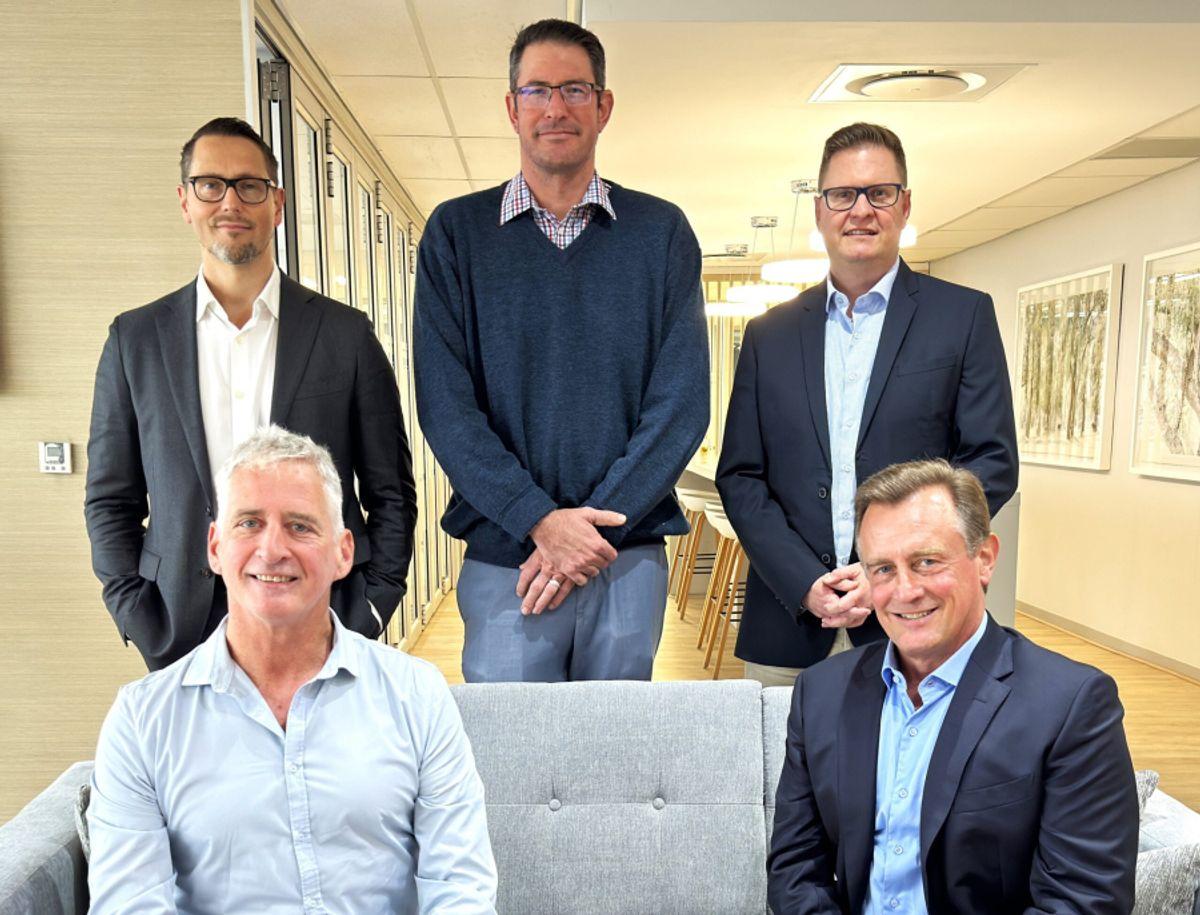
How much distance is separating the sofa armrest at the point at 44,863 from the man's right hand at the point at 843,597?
1342 mm

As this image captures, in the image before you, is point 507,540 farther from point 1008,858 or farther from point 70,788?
point 1008,858

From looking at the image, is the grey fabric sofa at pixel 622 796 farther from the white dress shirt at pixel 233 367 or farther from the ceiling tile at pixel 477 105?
the ceiling tile at pixel 477 105

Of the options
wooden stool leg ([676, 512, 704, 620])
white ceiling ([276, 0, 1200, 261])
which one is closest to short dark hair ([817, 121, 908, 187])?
white ceiling ([276, 0, 1200, 261])

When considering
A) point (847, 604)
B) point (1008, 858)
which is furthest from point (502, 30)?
point (1008, 858)

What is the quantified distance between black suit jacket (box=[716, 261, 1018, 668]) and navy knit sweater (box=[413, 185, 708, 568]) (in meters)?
0.19

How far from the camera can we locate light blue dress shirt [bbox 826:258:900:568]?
188 cm

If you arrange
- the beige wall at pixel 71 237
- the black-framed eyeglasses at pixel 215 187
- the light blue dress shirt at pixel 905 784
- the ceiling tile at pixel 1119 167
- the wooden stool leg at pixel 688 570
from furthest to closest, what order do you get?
the wooden stool leg at pixel 688 570
the ceiling tile at pixel 1119 167
the beige wall at pixel 71 237
the black-framed eyeglasses at pixel 215 187
the light blue dress shirt at pixel 905 784

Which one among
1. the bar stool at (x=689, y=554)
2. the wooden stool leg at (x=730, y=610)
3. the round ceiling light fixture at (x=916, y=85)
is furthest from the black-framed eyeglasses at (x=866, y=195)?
the bar stool at (x=689, y=554)

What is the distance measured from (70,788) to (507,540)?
869mm

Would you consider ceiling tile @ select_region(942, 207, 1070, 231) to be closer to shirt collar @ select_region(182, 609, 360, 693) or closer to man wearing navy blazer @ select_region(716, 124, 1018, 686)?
man wearing navy blazer @ select_region(716, 124, 1018, 686)

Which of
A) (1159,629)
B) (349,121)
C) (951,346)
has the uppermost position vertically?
(349,121)

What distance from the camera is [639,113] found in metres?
4.43

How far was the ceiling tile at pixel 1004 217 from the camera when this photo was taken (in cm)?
660

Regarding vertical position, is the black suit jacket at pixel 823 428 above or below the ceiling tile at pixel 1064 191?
below
